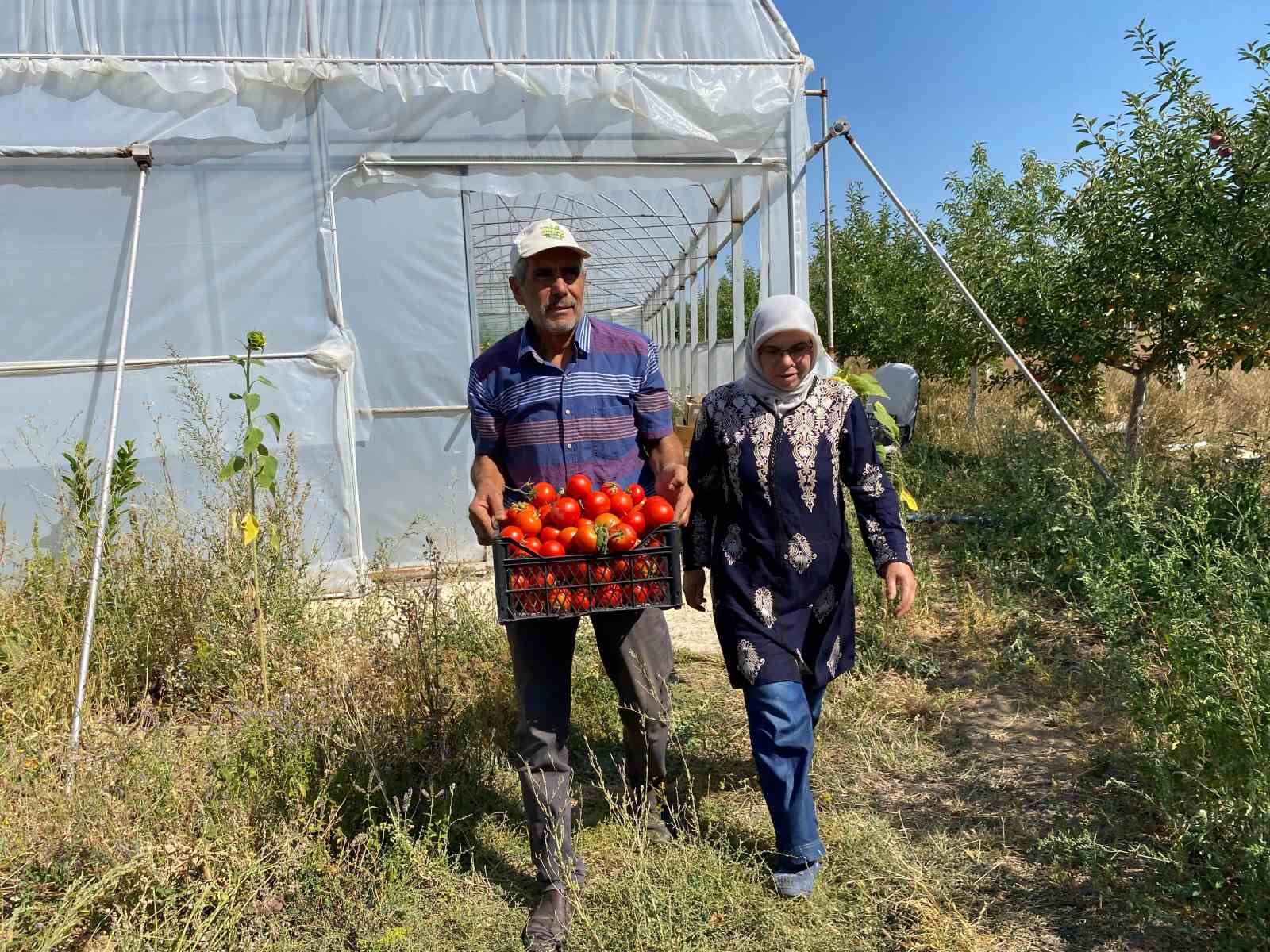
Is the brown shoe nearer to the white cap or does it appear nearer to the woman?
the woman

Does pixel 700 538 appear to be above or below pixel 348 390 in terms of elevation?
below

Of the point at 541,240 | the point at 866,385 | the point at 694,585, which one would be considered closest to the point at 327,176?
the point at 866,385

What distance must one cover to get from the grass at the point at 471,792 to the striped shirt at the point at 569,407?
99 cm

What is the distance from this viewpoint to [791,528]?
99.2 inches

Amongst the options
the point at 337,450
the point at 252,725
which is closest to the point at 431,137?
the point at 337,450

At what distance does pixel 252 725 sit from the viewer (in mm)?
2744

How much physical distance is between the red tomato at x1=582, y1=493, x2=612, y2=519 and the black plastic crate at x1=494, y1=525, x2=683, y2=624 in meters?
0.15

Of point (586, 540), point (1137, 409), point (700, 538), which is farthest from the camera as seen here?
point (1137, 409)

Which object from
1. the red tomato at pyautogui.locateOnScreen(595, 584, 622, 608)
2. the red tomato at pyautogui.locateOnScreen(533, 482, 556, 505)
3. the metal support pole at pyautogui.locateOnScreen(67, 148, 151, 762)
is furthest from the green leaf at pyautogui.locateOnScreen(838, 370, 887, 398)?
the metal support pole at pyautogui.locateOnScreen(67, 148, 151, 762)

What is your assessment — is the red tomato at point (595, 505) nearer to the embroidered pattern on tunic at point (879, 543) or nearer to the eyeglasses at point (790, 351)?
the eyeglasses at point (790, 351)

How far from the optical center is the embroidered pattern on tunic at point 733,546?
2566 millimetres

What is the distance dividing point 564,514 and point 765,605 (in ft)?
2.22

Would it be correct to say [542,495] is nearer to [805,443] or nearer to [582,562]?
[582,562]

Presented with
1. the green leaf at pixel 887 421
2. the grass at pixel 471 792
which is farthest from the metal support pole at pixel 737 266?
the grass at pixel 471 792
